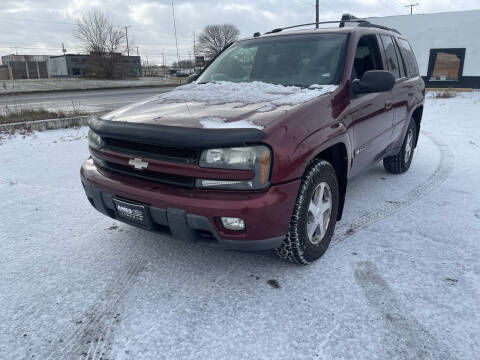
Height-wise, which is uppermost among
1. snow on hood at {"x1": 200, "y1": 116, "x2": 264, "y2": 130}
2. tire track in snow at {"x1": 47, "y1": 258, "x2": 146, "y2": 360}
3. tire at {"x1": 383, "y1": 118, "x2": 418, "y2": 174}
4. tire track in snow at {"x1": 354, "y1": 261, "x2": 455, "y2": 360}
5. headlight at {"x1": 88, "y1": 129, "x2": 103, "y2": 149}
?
snow on hood at {"x1": 200, "y1": 116, "x2": 264, "y2": 130}

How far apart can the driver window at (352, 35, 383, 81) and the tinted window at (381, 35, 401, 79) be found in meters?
0.27

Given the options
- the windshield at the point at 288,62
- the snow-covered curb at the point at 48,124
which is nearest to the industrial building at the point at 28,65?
the snow-covered curb at the point at 48,124

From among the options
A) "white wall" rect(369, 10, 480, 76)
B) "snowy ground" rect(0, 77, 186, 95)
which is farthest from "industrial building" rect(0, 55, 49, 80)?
"white wall" rect(369, 10, 480, 76)

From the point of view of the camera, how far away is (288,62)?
3.36 metres

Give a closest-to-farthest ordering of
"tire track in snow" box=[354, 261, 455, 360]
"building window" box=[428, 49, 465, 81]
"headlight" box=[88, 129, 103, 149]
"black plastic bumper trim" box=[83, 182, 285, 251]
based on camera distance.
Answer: "tire track in snow" box=[354, 261, 455, 360] → "black plastic bumper trim" box=[83, 182, 285, 251] → "headlight" box=[88, 129, 103, 149] → "building window" box=[428, 49, 465, 81]

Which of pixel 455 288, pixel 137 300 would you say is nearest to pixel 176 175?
pixel 137 300

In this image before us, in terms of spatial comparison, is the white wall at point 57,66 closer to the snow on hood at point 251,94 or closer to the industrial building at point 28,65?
the industrial building at point 28,65

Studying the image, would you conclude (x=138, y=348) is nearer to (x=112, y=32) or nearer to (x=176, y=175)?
(x=176, y=175)

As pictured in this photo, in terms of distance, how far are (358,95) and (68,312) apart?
268 centimetres

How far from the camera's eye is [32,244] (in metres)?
3.05

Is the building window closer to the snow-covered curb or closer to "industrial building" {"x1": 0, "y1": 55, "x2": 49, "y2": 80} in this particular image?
the snow-covered curb

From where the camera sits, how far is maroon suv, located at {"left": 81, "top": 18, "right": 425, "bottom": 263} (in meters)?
2.11

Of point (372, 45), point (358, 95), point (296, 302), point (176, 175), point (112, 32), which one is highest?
point (112, 32)

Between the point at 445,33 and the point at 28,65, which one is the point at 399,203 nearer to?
the point at 445,33
